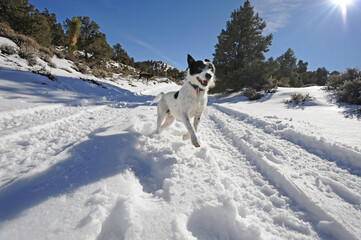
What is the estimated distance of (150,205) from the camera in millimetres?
1306

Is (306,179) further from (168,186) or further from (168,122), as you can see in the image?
(168,122)

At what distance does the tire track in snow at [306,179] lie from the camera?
122 centimetres

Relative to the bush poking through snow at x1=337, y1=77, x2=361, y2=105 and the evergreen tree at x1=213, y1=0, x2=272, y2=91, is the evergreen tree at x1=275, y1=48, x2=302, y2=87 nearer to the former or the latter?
the evergreen tree at x1=213, y1=0, x2=272, y2=91

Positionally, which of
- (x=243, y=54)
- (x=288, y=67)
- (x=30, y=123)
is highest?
(x=288, y=67)

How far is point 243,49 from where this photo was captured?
1465 centimetres

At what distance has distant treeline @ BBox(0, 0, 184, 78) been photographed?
12.7m

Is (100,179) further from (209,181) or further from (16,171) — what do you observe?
(209,181)

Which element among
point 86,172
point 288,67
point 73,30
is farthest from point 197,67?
point 288,67

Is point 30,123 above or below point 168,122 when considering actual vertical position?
below

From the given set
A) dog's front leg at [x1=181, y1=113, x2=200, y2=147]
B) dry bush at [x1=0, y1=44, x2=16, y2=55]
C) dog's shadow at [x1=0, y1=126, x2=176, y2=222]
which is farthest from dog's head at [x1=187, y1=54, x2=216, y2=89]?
dry bush at [x1=0, y1=44, x2=16, y2=55]

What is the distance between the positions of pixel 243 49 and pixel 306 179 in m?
15.9

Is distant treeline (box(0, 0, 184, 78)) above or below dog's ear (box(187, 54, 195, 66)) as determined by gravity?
above

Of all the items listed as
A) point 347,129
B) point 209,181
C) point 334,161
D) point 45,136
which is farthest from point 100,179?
point 347,129

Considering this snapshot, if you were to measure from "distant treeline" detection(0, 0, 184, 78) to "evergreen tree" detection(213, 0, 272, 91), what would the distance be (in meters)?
14.4
